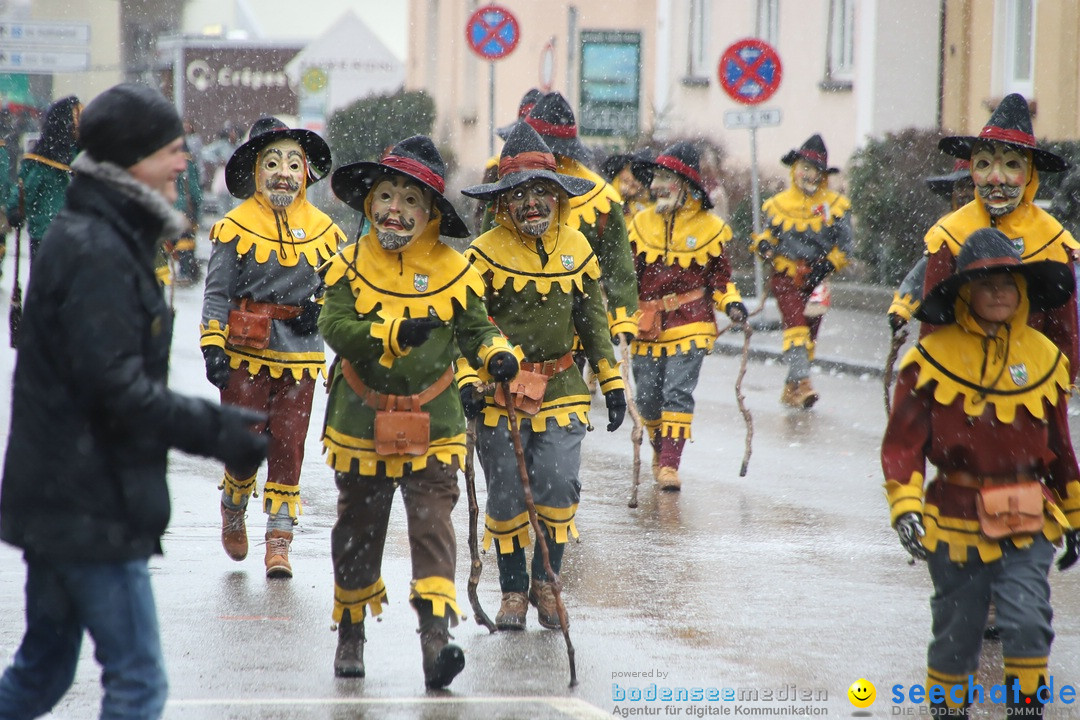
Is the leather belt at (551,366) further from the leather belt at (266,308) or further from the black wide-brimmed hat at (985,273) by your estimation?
the black wide-brimmed hat at (985,273)

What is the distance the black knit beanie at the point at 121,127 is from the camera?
393 centimetres

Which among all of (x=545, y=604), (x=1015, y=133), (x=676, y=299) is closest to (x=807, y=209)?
(x=676, y=299)

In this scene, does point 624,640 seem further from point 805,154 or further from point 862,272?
point 862,272

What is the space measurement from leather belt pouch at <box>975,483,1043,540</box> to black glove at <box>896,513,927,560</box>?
203mm

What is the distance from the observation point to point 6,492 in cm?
389

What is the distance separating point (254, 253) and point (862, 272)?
15202 mm

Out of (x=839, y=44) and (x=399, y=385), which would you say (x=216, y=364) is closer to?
(x=399, y=385)

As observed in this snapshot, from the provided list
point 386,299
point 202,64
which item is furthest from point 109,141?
point 202,64

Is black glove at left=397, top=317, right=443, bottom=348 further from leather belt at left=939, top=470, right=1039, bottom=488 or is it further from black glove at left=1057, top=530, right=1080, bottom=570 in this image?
black glove at left=1057, top=530, right=1080, bottom=570

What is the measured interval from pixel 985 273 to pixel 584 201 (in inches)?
137

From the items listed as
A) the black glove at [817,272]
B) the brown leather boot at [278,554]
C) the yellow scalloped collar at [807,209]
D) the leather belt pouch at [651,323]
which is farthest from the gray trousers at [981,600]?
the yellow scalloped collar at [807,209]

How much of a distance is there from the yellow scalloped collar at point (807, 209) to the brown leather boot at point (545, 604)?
7.53 metres

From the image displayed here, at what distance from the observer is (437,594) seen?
18.2 ft

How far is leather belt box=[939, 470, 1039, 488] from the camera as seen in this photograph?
4910 mm
